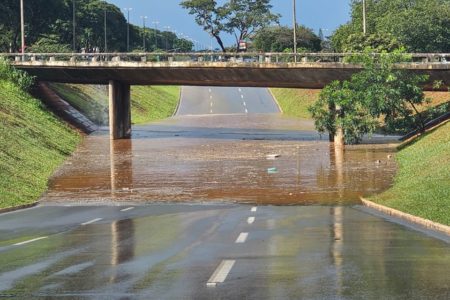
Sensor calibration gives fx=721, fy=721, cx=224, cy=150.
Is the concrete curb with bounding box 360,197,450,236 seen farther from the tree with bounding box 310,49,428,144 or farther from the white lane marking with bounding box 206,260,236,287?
the tree with bounding box 310,49,428,144

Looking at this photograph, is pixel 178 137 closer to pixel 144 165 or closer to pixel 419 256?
pixel 144 165

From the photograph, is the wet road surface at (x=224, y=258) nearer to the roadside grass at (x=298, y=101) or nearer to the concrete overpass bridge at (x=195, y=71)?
the concrete overpass bridge at (x=195, y=71)

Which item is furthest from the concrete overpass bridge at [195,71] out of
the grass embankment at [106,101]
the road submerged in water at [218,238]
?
the grass embankment at [106,101]

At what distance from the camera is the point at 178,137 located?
214ft

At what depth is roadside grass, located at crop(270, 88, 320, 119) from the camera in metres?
92.2

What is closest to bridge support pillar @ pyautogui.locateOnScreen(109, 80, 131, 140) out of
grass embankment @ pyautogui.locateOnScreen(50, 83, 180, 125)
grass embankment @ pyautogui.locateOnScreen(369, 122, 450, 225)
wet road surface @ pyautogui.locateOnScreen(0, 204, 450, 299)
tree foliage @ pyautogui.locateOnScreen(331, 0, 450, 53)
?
grass embankment @ pyautogui.locateOnScreen(50, 83, 180, 125)

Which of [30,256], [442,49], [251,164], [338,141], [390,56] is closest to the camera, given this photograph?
[30,256]

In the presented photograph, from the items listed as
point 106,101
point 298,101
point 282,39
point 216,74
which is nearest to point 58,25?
point 106,101

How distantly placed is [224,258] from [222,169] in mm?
28605

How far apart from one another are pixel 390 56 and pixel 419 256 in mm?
36027

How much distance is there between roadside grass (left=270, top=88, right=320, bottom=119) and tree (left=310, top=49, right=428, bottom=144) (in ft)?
130

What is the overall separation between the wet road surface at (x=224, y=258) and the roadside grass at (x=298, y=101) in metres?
70.7

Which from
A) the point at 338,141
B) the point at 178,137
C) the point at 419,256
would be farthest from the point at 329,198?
the point at 178,137

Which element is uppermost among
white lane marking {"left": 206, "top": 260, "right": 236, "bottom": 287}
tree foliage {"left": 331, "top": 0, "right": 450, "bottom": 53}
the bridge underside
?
tree foliage {"left": 331, "top": 0, "right": 450, "bottom": 53}
